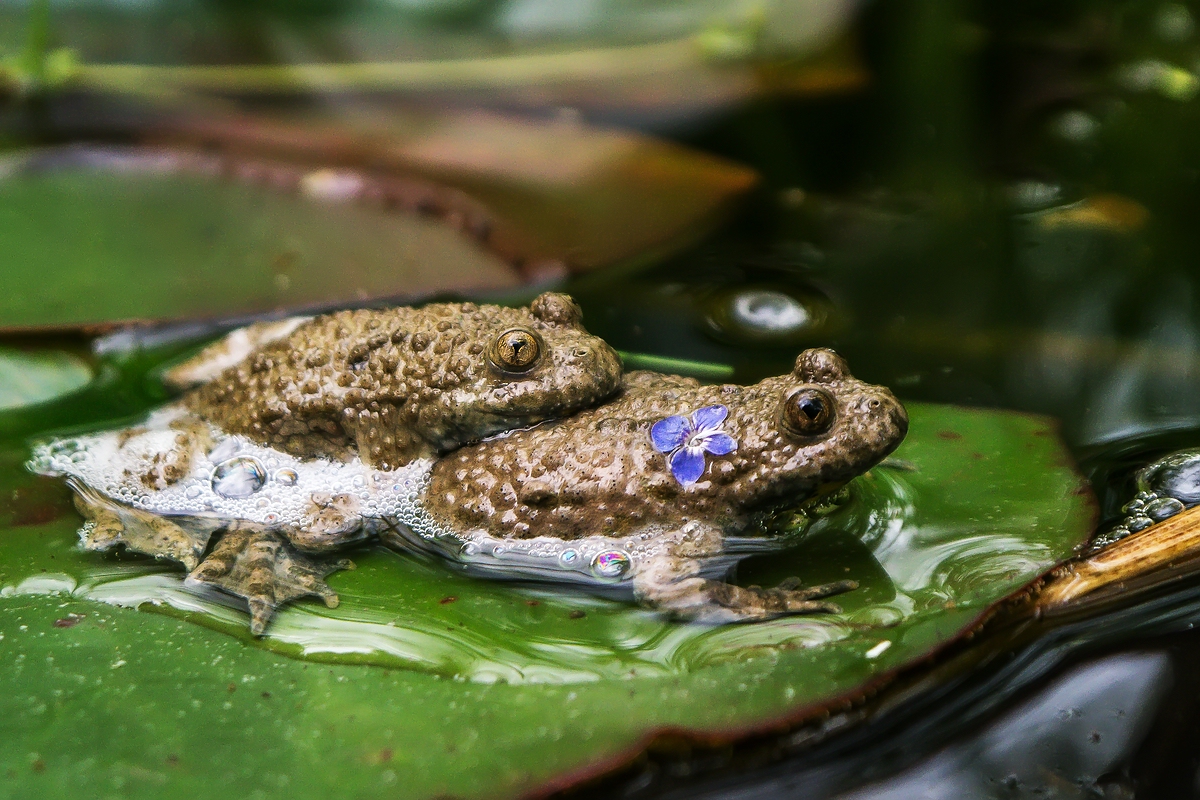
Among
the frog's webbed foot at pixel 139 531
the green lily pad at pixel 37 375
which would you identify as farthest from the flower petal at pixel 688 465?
the green lily pad at pixel 37 375

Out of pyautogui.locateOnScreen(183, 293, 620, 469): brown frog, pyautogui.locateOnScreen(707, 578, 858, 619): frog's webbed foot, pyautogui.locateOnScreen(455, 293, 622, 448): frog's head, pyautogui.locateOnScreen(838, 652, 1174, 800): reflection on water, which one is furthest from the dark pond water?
pyautogui.locateOnScreen(455, 293, 622, 448): frog's head

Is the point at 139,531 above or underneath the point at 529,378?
underneath

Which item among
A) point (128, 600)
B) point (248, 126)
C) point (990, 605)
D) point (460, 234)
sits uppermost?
point (248, 126)

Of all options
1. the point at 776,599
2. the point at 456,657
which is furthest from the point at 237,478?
the point at 776,599

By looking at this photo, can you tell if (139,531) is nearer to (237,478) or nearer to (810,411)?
(237,478)

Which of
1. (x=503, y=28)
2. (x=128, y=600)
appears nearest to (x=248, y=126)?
(x=503, y=28)

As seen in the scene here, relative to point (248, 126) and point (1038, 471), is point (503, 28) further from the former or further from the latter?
point (1038, 471)

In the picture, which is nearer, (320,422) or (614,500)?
(614,500)
